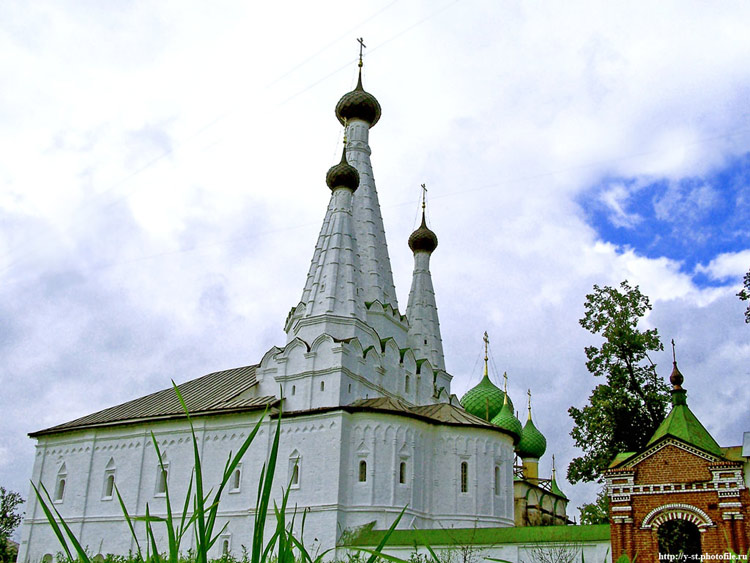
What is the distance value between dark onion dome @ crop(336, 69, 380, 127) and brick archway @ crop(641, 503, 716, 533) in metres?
21.1

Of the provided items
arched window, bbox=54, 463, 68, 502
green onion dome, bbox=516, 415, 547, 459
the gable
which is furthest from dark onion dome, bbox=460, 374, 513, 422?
the gable

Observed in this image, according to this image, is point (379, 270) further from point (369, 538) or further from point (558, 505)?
point (558, 505)

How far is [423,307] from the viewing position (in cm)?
A: 3173

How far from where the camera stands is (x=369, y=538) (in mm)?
21156

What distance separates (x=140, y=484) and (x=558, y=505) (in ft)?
61.8

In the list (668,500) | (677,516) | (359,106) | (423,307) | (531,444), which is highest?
(359,106)

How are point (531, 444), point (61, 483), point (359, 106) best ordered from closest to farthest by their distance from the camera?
point (61, 483) → point (359, 106) → point (531, 444)

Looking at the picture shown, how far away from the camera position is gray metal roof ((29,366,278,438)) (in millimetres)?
25578

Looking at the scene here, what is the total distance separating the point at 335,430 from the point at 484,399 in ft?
47.1

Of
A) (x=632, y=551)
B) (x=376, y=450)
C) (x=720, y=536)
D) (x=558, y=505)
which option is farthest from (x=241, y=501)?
(x=558, y=505)

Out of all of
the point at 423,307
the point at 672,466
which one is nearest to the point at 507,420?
the point at 423,307

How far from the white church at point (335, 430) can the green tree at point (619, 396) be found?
3.53m

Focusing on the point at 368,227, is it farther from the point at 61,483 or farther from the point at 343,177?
the point at 61,483

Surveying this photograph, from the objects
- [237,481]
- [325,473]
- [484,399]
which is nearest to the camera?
[325,473]
